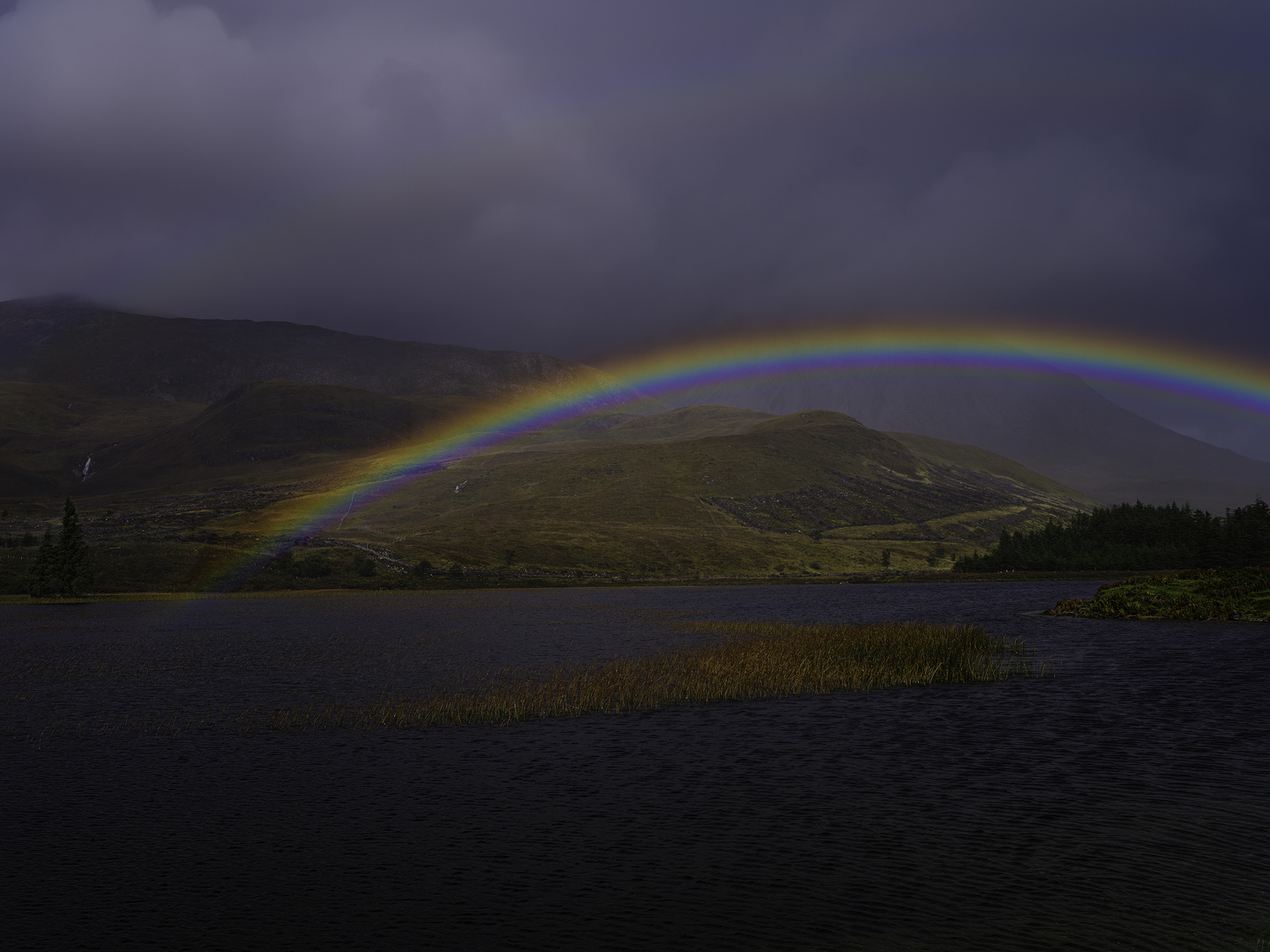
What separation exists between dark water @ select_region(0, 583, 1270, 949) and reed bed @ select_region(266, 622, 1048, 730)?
93.8 inches

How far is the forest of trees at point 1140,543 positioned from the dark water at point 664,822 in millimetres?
116603

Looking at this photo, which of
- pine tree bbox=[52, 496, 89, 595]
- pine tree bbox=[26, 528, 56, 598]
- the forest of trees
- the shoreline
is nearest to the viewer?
pine tree bbox=[26, 528, 56, 598]

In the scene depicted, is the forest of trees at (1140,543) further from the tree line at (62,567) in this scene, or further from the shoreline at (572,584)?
the tree line at (62,567)

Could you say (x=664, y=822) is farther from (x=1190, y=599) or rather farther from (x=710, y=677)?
(x=1190, y=599)

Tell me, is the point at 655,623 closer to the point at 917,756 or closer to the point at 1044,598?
the point at 917,756

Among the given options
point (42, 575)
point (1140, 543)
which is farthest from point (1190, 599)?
point (42, 575)

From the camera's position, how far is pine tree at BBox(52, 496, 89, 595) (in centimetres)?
A: 11738

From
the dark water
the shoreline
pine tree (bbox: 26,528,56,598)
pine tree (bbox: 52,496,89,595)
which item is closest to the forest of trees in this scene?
the shoreline

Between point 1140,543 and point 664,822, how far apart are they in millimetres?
183840

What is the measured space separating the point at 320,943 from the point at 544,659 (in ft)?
126

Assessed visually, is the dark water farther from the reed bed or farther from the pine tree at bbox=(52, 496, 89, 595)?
the pine tree at bbox=(52, 496, 89, 595)

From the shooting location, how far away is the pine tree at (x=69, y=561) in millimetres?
117375

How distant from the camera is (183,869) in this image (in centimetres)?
1841

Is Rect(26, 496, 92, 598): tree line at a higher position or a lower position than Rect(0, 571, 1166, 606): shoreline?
higher
